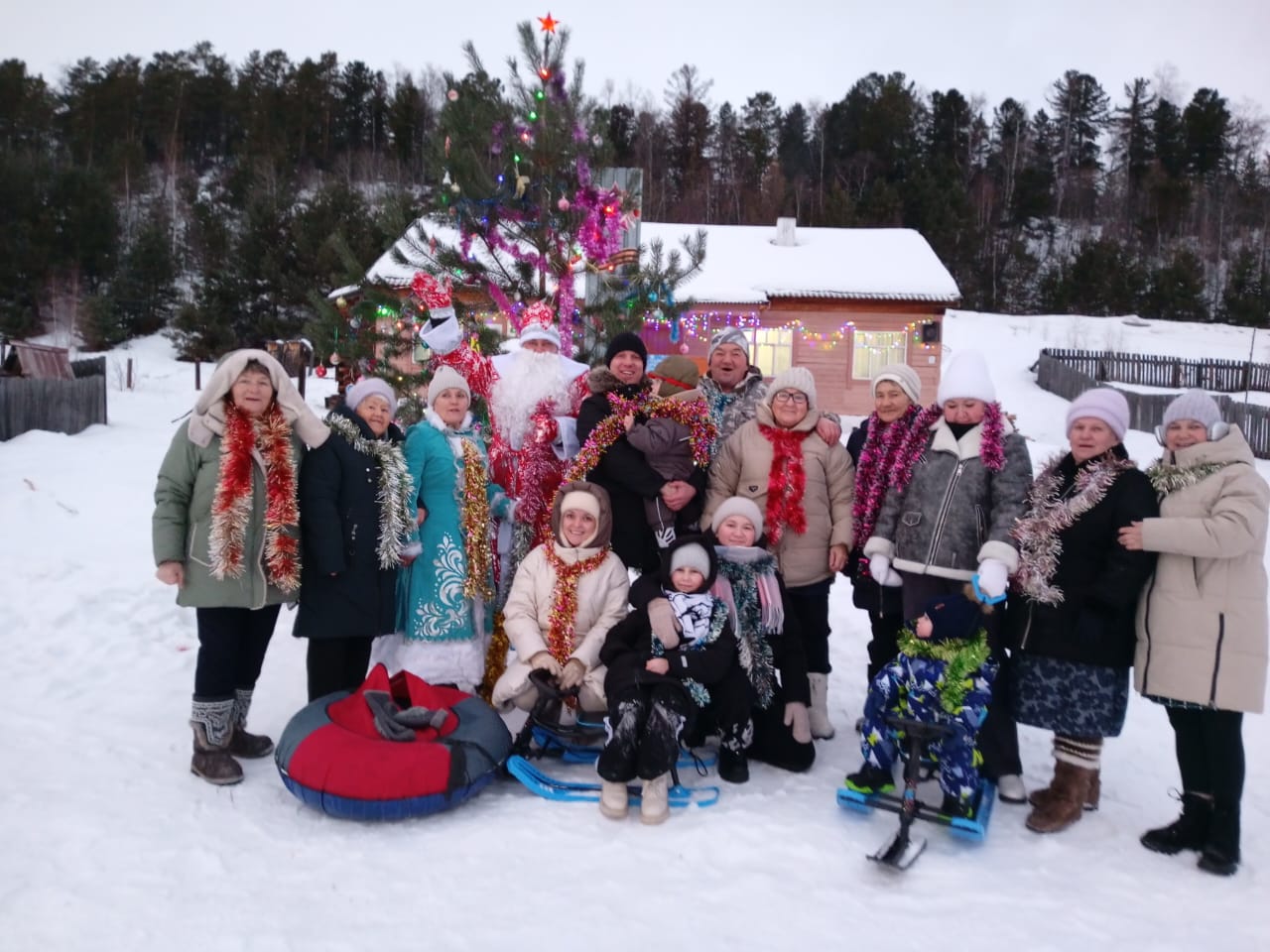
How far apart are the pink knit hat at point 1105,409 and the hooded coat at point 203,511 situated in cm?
345

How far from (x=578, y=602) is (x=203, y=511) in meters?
1.71

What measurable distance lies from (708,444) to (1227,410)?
51.3ft

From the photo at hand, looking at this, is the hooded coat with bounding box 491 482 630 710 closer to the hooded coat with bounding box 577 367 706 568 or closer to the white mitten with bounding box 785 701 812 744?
the hooded coat with bounding box 577 367 706 568

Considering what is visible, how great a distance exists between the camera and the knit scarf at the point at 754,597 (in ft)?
14.0

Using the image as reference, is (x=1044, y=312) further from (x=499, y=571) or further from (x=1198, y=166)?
(x=499, y=571)

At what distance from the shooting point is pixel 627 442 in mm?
4641

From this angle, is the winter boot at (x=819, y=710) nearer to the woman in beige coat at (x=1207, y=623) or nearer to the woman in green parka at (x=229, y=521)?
the woman in beige coat at (x=1207, y=623)

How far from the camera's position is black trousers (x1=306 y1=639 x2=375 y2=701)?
4.29 meters

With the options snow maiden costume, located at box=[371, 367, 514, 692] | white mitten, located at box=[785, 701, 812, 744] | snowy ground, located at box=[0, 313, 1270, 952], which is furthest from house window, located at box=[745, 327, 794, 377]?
white mitten, located at box=[785, 701, 812, 744]

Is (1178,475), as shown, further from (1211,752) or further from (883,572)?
(883,572)

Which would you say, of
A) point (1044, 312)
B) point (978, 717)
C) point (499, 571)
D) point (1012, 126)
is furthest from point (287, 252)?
point (1012, 126)

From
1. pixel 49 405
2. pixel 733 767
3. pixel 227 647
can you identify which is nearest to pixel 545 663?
pixel 733 767

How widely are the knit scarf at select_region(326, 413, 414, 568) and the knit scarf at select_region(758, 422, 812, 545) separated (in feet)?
5.82

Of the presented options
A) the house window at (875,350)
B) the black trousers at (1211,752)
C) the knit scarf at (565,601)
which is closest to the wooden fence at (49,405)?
the knit scarf at (565,601)
